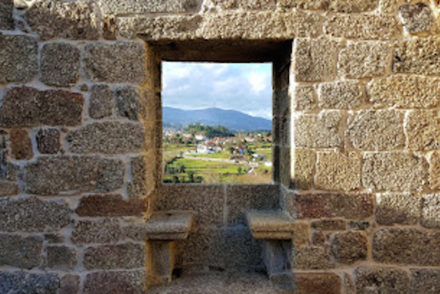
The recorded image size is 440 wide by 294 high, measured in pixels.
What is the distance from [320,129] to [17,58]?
2264 millimetres

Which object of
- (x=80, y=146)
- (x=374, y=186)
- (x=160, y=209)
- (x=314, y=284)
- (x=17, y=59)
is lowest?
(x=314, y=284)

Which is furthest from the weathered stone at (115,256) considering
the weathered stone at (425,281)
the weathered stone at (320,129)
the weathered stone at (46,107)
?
the weathered stone at (425,281)

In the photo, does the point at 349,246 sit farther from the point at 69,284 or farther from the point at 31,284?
the point at 31,284

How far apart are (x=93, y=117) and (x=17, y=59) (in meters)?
0.69

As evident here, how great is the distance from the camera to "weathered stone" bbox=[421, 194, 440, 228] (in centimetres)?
217

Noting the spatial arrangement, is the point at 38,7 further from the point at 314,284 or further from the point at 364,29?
the point at 314,284

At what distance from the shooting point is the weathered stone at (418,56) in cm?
216

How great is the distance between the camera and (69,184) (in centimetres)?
220

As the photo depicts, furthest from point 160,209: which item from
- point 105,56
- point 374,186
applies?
point 374,186

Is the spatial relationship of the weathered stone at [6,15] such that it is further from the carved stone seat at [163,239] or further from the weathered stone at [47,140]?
the carved stone seat at [163,239]

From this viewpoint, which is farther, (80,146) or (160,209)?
(160,209)

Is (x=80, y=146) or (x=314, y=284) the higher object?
(x=80, y=146)

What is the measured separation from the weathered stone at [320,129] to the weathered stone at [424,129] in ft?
1.68

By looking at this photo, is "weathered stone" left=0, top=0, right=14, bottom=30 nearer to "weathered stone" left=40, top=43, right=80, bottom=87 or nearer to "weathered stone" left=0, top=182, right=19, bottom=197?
"weathered stone" left=40, top=43, right=80, bottom=87
